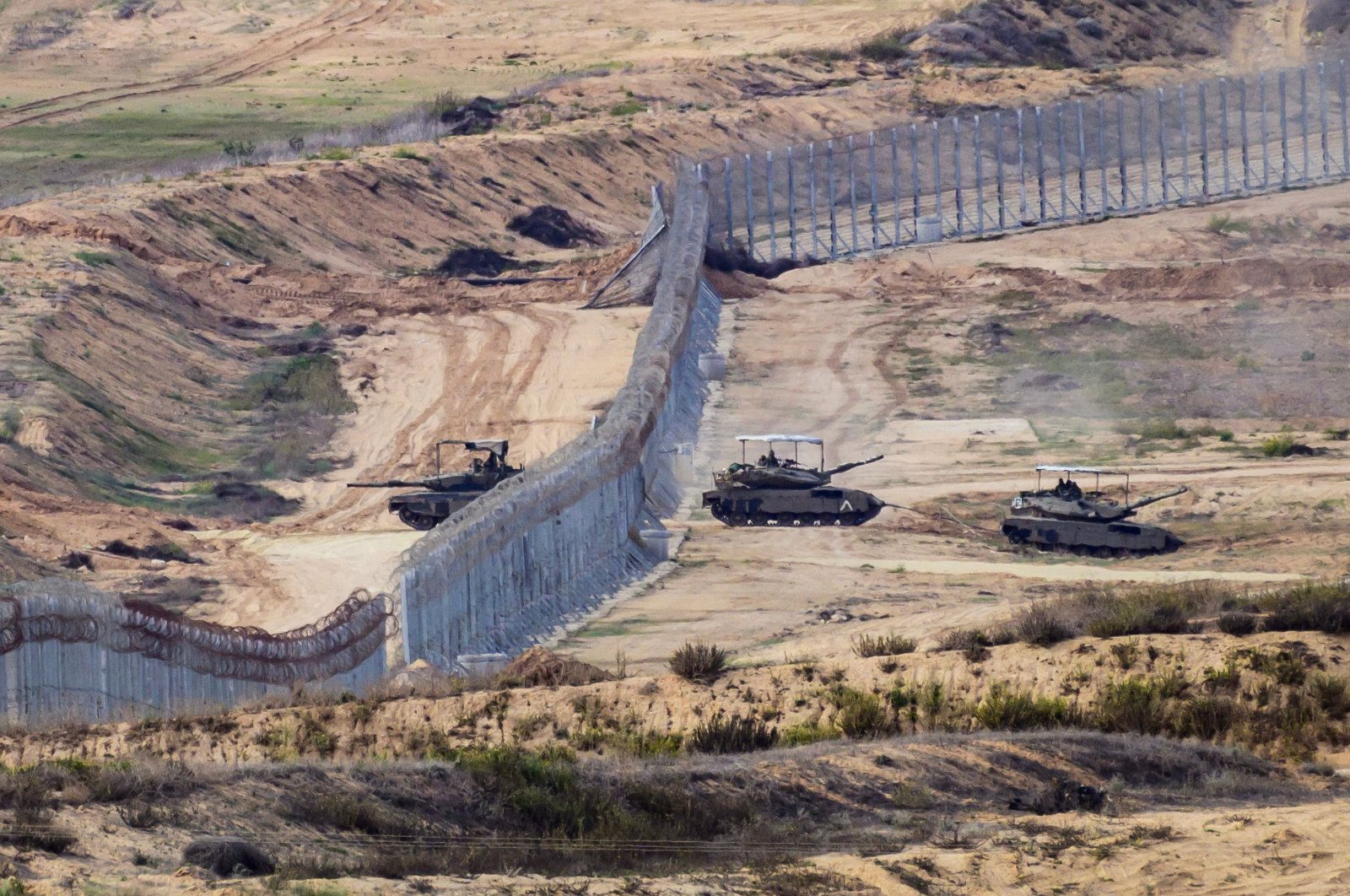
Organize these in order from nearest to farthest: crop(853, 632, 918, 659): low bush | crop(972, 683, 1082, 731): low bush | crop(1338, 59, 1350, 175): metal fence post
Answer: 1. crop(972, 683, 1082, 731): low bush
2. crop(853, 632, 918, 659): low bush
3. crop(1338, 59, 1350, 175): metal fence post

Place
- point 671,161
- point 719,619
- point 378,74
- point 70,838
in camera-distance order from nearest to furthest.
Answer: point 70,838
point 719,619
point 671,161
point 378,74

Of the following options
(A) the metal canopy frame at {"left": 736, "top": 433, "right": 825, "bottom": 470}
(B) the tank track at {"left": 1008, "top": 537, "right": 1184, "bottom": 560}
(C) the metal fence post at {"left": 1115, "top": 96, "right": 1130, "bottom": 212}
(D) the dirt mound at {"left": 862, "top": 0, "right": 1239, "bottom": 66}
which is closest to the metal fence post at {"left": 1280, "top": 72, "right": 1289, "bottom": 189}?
(C) the metal fence post at {"left": 1115, "top": 96, "right": 1130, "bottom": 212}

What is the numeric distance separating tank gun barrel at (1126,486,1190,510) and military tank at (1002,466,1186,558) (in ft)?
0.10

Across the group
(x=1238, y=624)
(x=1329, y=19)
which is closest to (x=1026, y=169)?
(x=1329, y=19)

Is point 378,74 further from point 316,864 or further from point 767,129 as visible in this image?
point 316,864

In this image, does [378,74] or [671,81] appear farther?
[378,74]

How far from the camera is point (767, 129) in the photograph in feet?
240

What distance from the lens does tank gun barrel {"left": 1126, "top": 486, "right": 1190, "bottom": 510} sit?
119ft

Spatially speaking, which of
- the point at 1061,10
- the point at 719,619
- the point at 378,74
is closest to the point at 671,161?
the point at 378,74

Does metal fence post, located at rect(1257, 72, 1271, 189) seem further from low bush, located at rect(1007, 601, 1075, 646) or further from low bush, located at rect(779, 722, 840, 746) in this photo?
low bush, located at rect(779, 722, 840, 746)

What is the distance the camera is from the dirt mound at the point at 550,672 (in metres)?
20.6

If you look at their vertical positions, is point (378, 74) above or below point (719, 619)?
above

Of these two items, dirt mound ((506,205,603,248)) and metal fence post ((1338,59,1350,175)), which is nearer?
dirt mound ((506,205,603,248))

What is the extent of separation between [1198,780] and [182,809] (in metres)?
7.70
